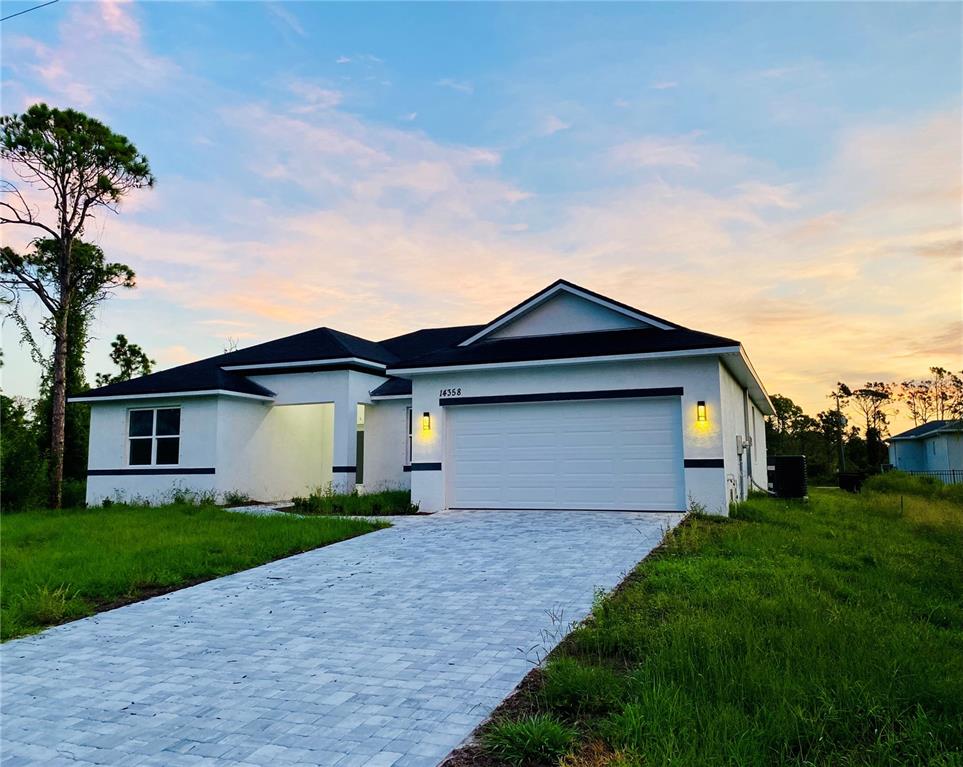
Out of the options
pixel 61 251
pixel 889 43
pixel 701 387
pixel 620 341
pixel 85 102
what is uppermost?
pixel 85 102

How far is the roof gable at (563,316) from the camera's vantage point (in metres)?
15.2

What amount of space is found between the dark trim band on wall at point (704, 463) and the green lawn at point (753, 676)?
505 cm

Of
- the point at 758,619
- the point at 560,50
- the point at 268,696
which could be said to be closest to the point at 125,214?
the point at 560,50

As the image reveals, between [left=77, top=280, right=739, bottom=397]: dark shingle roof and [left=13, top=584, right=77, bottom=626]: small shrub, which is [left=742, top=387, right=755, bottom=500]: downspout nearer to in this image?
[left=77, top=280, right=739, bottom=397]: dark shingle roof

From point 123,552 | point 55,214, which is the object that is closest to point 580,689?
point 123,552

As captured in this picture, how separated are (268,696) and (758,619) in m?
4.01

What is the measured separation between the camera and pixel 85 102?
18.0 metres

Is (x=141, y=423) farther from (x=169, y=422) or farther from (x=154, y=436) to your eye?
(x=169, y=422)

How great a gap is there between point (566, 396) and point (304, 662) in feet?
31.9

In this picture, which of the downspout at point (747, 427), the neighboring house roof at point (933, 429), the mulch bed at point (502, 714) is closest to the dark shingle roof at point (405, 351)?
the downspout at point (747, 427)

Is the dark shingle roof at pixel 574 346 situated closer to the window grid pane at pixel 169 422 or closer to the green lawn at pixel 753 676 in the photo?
the green lawn at pixel 753 676

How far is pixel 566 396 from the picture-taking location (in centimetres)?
1402

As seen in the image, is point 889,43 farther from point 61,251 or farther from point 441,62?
point 61,251

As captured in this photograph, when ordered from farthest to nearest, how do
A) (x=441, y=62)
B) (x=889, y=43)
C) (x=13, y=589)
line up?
1. (x=441, y=62)
2. (x=889, y=43)
3. (x=13, y=589)
